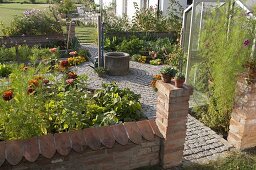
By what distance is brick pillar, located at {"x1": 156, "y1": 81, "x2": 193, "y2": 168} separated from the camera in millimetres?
4113

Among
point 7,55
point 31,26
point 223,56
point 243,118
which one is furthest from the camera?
point 31,26

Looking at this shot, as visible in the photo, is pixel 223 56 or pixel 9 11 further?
pixel 9 11

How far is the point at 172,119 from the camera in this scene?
4188 mm

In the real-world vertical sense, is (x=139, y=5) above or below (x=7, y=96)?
above

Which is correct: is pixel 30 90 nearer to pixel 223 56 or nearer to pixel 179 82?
pixel 179 82

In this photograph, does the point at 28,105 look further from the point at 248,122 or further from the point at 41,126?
the point at 248,122

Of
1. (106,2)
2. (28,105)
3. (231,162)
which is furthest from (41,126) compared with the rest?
(106,2)

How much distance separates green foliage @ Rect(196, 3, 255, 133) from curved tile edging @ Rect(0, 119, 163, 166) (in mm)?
1782

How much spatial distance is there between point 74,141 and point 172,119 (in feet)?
4.61

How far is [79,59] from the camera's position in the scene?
33.8ft

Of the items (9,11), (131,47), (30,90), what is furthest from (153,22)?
(9,11)

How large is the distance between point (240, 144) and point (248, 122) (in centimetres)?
42

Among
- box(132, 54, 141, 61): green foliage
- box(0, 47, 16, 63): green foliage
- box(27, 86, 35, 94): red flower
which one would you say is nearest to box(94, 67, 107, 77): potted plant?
box(132, 54, 141, 61): green foliage

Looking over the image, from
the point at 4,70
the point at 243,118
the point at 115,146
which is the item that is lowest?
the point at 115,146
